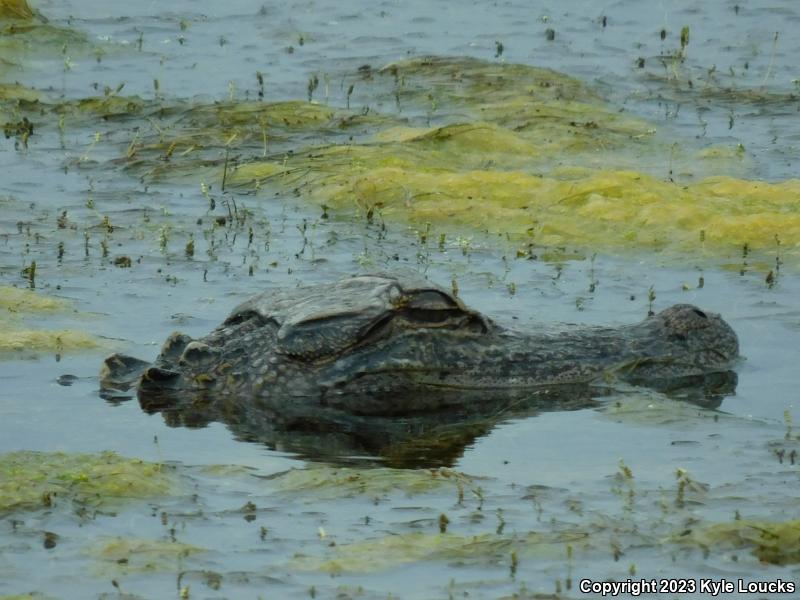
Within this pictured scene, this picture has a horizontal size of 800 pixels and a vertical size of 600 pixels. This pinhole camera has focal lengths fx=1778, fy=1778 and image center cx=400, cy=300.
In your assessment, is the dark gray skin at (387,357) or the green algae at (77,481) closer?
the green algae at (77,481)

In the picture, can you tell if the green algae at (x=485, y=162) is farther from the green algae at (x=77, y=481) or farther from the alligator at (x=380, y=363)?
the green algae at (x=77, y=481)

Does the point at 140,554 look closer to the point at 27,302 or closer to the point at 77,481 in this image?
the point at 77,481

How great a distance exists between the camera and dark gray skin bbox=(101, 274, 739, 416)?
9.27 m

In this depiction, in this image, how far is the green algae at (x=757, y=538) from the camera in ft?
22.9

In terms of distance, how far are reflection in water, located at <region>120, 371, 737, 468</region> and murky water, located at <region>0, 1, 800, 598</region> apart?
0.44ft

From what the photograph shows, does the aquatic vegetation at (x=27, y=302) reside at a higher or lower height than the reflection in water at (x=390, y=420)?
lower

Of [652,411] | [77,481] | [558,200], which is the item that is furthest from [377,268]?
[77,481]

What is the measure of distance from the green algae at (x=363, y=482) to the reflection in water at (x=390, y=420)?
31 cm

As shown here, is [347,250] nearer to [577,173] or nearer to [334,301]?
[577,173]

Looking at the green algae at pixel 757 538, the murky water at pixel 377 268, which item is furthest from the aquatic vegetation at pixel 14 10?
the green algae at pixel 757 538

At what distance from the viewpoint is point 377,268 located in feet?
40.7

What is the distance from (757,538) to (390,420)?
261 centimetres

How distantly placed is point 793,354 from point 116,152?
7.64 m

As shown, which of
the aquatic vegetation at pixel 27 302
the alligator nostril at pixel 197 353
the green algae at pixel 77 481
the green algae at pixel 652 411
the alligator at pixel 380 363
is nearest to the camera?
the green algae at pixel 77 481
